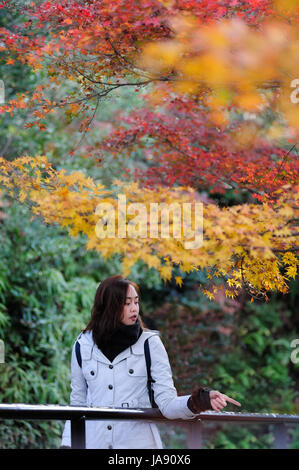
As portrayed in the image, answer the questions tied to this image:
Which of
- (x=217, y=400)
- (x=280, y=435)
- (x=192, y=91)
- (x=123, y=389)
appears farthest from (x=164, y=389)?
(x=192, y=91)

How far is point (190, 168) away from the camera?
4.30m

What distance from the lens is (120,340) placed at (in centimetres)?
261

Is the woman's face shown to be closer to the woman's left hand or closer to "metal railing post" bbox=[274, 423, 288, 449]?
the woman's left hand

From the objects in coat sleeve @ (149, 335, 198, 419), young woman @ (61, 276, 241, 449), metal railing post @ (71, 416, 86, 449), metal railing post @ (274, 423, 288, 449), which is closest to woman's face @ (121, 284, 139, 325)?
young woman @ (61, 276, 241, 449)

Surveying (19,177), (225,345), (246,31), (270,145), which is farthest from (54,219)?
(225,345)

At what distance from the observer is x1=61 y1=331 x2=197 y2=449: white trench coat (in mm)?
2426

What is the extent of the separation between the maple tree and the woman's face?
14 cm

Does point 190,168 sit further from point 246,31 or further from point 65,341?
point 65,341

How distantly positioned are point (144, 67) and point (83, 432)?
2.03 meters

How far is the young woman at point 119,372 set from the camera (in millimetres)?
2439

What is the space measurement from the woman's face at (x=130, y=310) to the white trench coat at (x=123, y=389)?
0.26 feet

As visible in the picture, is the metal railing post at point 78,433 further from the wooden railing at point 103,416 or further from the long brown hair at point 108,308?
the long brown hair at point 108,308

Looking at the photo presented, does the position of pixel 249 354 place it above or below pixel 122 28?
below

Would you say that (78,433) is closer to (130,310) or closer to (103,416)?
(103,416)
